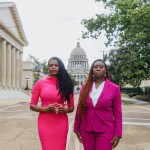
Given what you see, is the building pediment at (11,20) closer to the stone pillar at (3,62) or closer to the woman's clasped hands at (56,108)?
the stone pillar at (3,62)

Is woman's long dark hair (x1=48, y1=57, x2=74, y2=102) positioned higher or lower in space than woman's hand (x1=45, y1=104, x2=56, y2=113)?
higher

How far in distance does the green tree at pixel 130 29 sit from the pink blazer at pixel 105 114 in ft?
80.7

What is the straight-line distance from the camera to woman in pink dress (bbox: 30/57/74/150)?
17.5 feet

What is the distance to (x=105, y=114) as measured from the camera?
5.09 meters

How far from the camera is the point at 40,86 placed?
5.44 m

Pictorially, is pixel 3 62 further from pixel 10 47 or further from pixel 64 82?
pixel 64 82

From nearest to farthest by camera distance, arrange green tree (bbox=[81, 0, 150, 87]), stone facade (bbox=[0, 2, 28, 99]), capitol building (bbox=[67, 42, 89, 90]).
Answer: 1. green tree (bbox=[81, 0, 150, 87])
2. stone facade (bbox=[0, 2, 28, 99])
3. capitol building (bbox=[67, 42, 89, 90])

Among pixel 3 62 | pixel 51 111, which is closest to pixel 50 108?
pixel 51 111

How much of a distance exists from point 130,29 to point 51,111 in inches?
1098

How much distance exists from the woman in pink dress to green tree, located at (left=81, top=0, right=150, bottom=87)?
80.1ft

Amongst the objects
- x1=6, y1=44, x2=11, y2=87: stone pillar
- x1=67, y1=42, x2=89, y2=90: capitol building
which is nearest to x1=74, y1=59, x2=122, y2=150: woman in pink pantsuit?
x1=6, y1=44, x2=11, y2=87: stone pillar

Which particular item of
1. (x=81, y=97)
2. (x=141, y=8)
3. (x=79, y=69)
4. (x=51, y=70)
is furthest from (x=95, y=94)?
(x=79, y=69)

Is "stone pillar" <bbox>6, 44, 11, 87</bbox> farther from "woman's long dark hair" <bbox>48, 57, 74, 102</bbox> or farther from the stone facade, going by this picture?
"woman's long dark hair" <bbox>48, 57, 74, 102</bbox>

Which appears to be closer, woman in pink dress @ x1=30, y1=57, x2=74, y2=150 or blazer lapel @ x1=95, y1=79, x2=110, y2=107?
blazer lapel @ x1=95, y1=79, x2=110, y2=107
